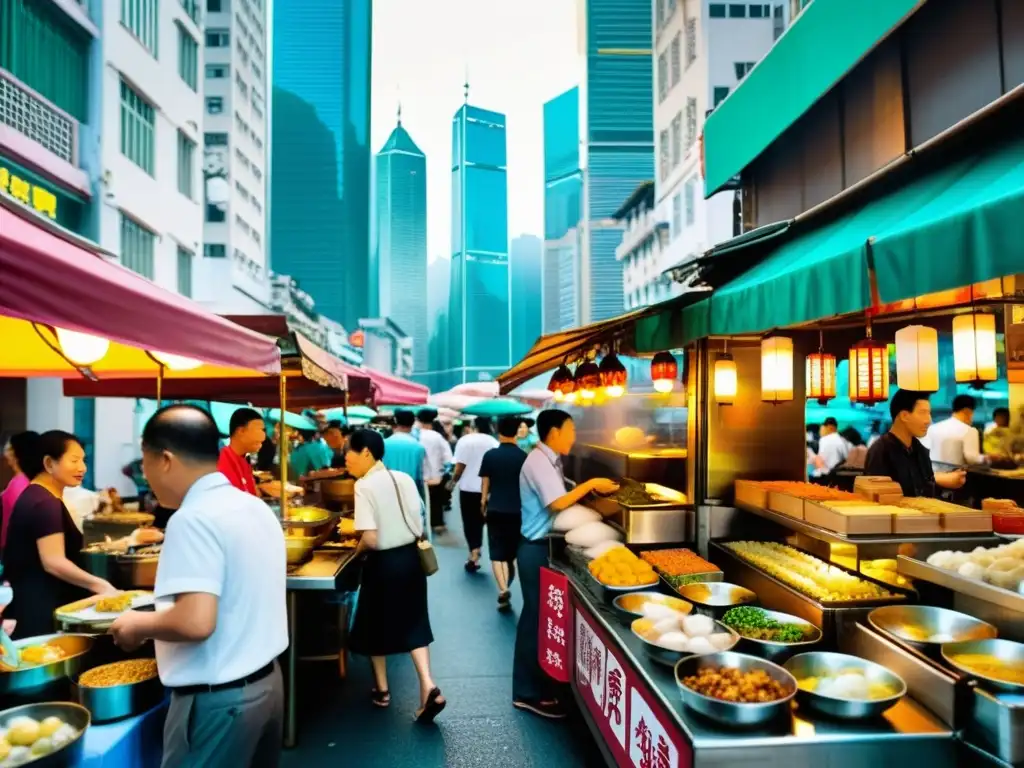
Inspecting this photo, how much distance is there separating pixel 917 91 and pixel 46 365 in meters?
8.18

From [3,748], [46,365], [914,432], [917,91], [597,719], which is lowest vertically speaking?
[597,719]

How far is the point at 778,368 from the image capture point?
523 cm

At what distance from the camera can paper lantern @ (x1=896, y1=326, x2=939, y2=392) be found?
194 inches

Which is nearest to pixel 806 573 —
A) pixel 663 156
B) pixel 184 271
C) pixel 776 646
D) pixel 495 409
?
pixel 776 646

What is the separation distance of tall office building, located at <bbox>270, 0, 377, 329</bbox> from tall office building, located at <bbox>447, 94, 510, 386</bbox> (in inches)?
1267

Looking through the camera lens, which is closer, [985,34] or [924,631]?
[924,631]

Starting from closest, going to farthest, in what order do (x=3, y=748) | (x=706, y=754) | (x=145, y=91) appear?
(x=3, y=748)
(x=706, y=754)
(x=145, y=91)

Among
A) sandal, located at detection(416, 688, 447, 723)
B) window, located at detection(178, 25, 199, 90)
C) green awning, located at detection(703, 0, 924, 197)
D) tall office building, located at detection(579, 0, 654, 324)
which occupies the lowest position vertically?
sandal, located at detection(416, 688, 447, 723)

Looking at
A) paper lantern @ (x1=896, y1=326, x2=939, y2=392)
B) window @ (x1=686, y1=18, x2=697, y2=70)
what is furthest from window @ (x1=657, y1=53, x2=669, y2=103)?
paper lantern @ (x1=896, y1=326, x2=939, y2=392)

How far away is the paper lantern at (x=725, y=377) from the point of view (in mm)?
5574

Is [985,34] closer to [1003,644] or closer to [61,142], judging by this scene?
[1003,644]

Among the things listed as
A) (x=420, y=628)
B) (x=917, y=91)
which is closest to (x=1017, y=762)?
(x=420, y=628)

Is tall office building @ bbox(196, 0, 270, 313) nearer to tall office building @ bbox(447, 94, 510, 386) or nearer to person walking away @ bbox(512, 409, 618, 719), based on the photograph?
person walking away @ bbox(512, 409, 618, 719)

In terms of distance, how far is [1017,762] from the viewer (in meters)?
2.66
